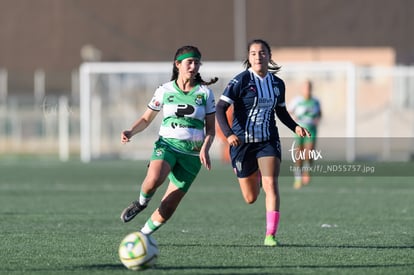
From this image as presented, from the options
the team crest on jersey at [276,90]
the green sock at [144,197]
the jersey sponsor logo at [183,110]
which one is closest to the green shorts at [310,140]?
the team crest on jersey at [276,90]

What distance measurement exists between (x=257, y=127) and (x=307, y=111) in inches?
397

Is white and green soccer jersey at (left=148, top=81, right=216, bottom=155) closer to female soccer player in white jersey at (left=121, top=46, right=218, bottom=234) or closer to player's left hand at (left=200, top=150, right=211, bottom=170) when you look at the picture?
female soccer player in white jersey at (left=121, top=46, right=218, bottom=234)

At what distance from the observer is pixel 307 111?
68.0ft

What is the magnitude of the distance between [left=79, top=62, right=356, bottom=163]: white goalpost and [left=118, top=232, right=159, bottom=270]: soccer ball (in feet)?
66.1

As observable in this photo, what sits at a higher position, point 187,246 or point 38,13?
point 38,13

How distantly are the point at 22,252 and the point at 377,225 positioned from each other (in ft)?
16.9

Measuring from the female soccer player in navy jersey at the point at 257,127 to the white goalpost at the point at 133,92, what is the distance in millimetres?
17881

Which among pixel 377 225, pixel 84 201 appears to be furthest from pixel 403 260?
pixel 84 201

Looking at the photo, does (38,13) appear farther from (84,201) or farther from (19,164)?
(84,201)

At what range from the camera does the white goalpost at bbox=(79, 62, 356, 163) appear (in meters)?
29.8

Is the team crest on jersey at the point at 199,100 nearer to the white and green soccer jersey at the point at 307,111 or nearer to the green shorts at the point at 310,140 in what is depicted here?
the green shorts at the point at 310,140

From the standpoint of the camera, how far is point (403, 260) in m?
9.50

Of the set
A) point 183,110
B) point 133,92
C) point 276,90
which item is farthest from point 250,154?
point 133,92

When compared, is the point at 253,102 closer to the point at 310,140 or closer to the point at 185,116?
the point at 185,116
